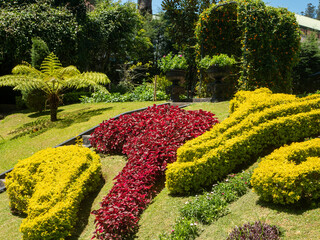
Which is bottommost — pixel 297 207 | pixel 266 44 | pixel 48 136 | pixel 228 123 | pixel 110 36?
pixel 48 136

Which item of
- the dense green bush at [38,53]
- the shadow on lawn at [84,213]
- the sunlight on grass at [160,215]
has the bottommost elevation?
the shadow on lawn at [84,213]

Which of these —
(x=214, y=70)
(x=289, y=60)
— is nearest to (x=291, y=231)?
(x=214, y=70)

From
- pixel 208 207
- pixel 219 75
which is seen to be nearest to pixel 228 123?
pixel 208 207

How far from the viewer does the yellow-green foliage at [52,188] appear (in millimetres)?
4230

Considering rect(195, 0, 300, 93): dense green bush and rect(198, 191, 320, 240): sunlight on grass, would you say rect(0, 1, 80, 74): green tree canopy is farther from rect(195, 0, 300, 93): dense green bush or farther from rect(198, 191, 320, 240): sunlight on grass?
rect(198, 191, 320, 240): sunlight on grass

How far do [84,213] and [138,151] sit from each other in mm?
1655

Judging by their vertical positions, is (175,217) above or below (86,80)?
below

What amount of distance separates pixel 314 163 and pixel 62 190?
3.91 m

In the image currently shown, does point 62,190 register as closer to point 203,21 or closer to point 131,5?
point 203,21

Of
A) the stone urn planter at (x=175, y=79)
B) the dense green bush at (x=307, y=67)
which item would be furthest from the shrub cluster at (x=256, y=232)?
the dense green bush at (x=307, y=67)

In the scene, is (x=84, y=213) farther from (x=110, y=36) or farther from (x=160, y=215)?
(x=110, y=36)

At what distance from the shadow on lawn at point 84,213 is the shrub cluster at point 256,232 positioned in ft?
8.54

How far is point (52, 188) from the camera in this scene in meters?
4.79

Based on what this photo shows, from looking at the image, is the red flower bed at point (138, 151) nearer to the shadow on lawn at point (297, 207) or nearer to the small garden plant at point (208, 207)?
the small garden plant at point (208, 207)
